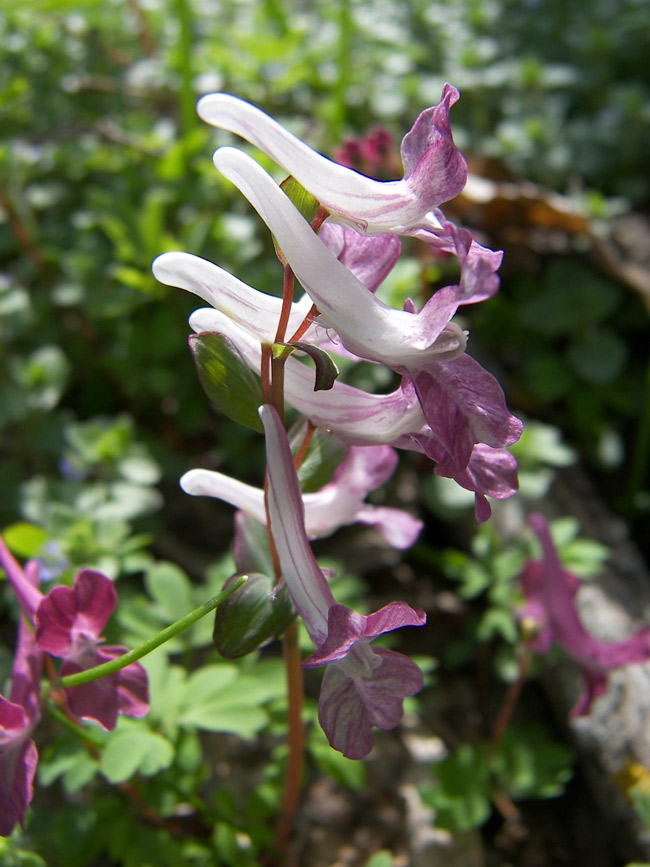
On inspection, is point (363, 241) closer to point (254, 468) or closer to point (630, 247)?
point (254, 468)

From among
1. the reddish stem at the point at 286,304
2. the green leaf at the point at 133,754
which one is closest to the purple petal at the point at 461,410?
the reddish stem at the point at 286,304

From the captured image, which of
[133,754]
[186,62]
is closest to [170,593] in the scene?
[133,754]

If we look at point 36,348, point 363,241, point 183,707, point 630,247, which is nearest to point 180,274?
point 363,241

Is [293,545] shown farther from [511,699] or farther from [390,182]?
[511,699]

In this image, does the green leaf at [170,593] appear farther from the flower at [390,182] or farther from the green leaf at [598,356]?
the green leaf at [598,356]

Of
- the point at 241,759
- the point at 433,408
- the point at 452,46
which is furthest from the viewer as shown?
the point at 452,46

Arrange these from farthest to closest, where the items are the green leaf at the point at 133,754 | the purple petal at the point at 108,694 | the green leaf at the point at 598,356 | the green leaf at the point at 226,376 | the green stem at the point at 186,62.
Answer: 1. the green stem at the point at 186,62
2. the green leaf at the point at 598,356
3. the green leaf at the point at 133,754
4. the purple petal at the point at 108,694
5. the green leaf at the point at 226,376

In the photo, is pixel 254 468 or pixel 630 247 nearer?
pixel 254 468

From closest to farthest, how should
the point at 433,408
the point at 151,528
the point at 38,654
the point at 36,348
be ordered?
the point at 433,408
the point at 38,654
the point at 151,528
the point at 36,348
